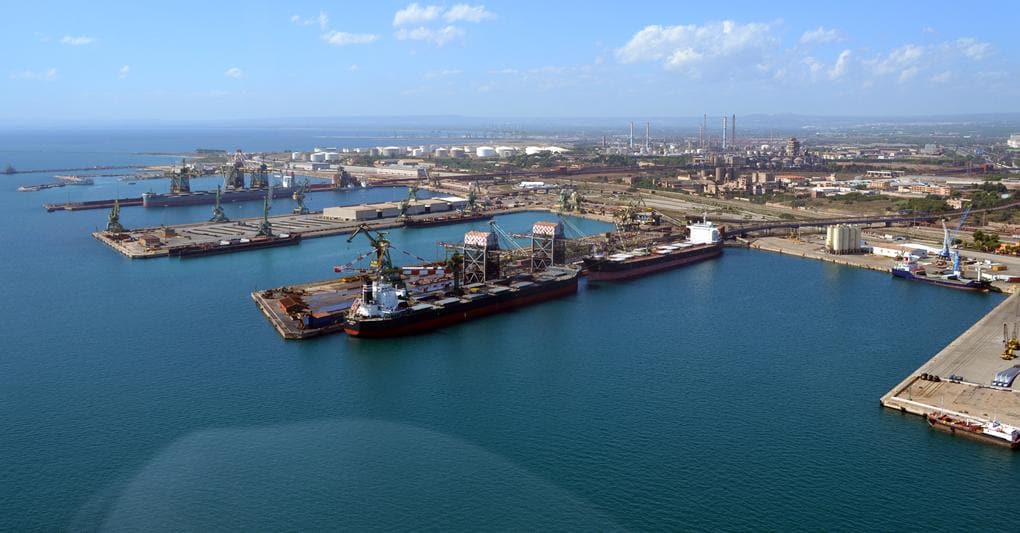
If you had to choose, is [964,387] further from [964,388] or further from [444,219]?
[444,219]

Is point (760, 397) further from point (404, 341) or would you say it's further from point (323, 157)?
point (323, 157)

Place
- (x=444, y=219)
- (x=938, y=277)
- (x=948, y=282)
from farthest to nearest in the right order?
(x=444, y=219), (x=938, y=277), (x=948, y=282)

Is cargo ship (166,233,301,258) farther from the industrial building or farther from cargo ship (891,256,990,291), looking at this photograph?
cargo ship (891,256,990,291)

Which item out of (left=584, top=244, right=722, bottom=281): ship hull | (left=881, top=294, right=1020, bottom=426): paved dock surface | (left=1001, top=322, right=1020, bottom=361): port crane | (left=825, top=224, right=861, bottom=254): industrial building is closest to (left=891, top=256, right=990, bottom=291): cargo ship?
(left=825, top=224, right=861, bottom=254): industrial building

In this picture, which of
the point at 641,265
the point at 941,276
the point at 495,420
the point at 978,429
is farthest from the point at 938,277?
the point at 495,420

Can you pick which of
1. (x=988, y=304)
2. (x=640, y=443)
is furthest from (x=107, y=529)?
(x=988, y=304)

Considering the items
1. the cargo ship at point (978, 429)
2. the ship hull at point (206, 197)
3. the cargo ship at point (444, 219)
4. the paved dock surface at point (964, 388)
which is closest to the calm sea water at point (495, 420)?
the cargo ship at point (978, 429)

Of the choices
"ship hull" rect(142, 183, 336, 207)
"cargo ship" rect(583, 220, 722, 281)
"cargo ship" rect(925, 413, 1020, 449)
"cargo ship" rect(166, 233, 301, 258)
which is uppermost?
"ship hull" rect(142, 183, 336, 207)
